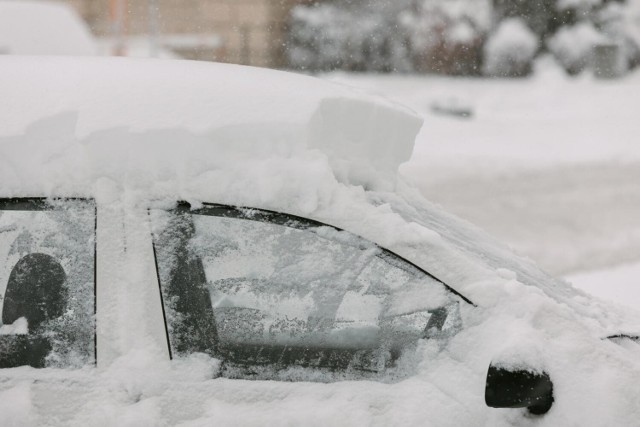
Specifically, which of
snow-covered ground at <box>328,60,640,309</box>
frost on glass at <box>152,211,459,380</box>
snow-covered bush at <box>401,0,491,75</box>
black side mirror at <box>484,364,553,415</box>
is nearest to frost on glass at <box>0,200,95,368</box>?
frost on glass at <box>152,211,459,380</box>

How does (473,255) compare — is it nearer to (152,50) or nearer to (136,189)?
(136,189)

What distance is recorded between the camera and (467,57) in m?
23.5

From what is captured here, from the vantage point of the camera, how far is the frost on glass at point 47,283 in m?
2.14

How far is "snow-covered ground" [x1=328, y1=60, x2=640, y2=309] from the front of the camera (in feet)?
29.0

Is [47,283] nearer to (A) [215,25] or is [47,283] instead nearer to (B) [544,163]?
(B) [544,163]

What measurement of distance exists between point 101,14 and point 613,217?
17.3 meters

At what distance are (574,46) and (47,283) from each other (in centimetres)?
2340

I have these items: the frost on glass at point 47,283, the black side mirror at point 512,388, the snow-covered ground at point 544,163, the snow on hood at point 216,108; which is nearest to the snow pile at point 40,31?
the snow-covered ground at point 544,163

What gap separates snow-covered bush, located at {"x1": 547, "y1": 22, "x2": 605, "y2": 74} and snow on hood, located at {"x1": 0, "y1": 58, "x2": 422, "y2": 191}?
22.6 metres

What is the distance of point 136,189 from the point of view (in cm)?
215

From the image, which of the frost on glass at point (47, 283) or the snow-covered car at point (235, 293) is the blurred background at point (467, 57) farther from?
the frost on glass at point (47, 283)

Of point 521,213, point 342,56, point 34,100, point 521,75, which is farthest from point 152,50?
point 34,100

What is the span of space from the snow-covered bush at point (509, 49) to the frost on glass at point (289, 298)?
72.5 ft

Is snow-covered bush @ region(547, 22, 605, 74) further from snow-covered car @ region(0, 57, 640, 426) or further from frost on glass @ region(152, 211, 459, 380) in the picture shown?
frost on glass @ region(152, 211, 459, 380)
